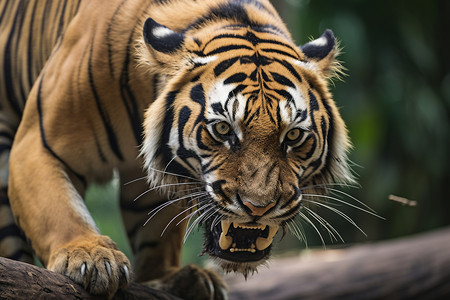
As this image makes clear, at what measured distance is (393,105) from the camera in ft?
28.3

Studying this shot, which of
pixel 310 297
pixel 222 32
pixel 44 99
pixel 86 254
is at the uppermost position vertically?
pixel 222 32

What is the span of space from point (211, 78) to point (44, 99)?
0.77 meters

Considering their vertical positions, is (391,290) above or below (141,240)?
below

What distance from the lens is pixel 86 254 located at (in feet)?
7.76

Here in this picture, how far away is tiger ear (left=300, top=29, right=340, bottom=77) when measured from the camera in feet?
8.51

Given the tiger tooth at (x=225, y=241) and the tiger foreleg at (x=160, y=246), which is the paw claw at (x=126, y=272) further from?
the tiger foreleg at (x=160, y=246)

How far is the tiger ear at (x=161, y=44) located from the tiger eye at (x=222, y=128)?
14.5 inches

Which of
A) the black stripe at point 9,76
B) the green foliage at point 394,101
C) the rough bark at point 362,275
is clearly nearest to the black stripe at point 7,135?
the black stripe at point 9,76

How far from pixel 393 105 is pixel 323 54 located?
629 centimetres

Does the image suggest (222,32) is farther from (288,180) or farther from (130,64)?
(288,180)

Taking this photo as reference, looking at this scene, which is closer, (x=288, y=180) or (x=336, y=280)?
(x=288, y=180)

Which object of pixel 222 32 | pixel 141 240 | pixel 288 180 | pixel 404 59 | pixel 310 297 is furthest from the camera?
pixel 404 59

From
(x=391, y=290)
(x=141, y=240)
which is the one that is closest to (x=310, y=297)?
(x=391, y=290)

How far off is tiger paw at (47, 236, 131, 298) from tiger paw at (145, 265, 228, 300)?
589 mm
